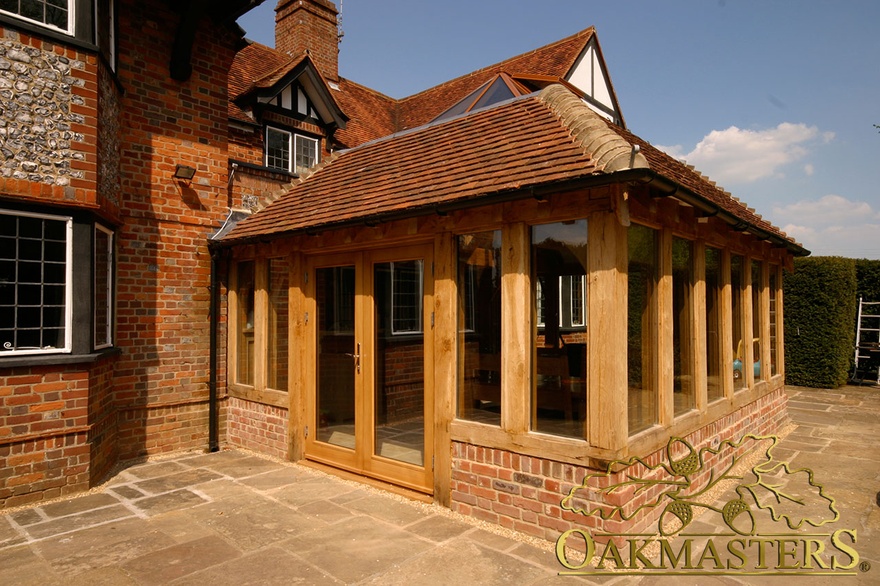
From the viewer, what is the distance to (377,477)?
625 cm

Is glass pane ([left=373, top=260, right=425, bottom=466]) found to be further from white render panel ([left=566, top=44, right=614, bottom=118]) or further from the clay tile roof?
white render panel ([left=566, top=44, right=614, bottom=118])

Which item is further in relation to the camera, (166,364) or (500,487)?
(166,364)

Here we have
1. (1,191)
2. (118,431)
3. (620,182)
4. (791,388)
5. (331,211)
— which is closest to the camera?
(620,182)

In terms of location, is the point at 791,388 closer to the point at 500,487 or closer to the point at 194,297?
the point at 500,487

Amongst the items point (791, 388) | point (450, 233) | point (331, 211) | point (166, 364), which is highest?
point (331, 211)

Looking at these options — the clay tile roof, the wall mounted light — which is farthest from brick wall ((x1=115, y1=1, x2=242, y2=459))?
the clay tile roof

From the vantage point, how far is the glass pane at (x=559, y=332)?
4.82 metres

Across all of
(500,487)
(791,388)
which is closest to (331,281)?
(500,487)

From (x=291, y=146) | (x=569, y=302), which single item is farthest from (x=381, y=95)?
(x=569, y=302)

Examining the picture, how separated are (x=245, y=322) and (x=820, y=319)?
43.0ft

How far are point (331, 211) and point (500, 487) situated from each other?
3692 mm

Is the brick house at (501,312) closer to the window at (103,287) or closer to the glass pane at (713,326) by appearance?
the glass pane at (713,326)

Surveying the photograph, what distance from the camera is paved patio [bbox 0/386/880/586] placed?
13.8 ft

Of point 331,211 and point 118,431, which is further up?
point 331,211
